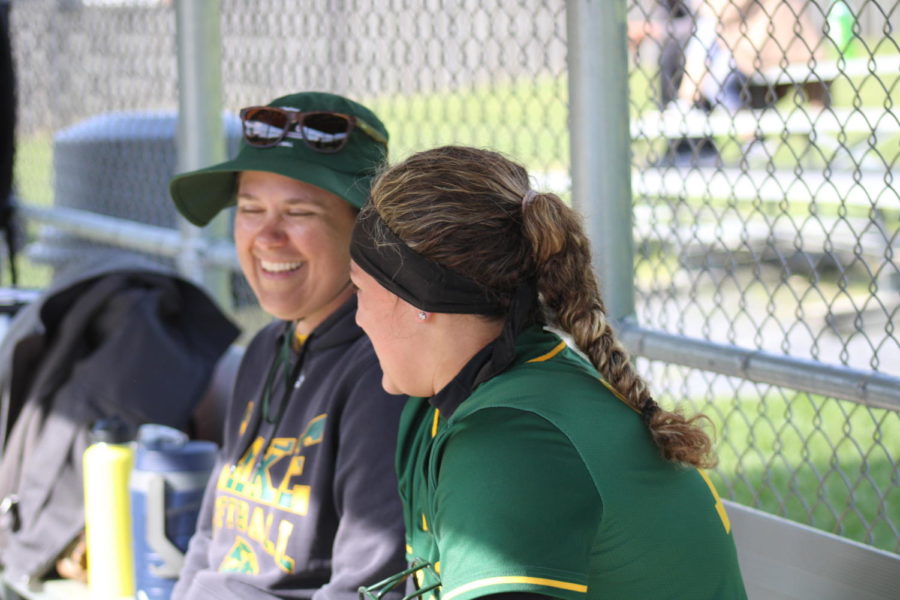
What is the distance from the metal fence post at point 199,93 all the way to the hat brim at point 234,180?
3.32 feet

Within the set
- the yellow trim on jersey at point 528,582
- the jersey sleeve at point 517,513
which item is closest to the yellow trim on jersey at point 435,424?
the jersey sleeve at point 517,513

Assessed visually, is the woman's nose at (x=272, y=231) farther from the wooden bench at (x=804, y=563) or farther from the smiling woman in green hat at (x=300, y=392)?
the wooden bench at (x=804, y=563)

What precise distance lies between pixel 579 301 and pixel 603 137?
839 mm

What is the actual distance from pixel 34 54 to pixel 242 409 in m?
4.09

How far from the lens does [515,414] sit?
1480 millimetres

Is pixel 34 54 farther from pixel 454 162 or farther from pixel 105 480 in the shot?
pixel 454 162

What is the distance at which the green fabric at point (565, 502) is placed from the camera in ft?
4.52

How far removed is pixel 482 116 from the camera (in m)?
3.59

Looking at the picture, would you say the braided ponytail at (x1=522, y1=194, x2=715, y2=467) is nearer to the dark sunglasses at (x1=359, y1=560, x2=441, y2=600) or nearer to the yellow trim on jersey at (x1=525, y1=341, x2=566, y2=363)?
the yellow trim on jersey at (x1=525, y1=341, x2=566, y2=363)

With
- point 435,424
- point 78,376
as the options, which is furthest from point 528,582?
point 78,376

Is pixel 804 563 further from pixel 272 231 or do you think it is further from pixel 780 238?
pixel 780 238

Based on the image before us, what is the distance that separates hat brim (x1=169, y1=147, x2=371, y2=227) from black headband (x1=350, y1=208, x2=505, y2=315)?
638 millimetres

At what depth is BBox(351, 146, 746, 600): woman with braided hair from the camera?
55.0 inches

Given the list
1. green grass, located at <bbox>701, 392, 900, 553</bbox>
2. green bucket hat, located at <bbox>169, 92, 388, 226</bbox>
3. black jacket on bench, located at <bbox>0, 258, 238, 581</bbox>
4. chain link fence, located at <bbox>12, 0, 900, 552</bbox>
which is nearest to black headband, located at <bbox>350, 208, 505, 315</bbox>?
green bucket hat, located at <bbox>169, 92, 388, 226</bbox>
